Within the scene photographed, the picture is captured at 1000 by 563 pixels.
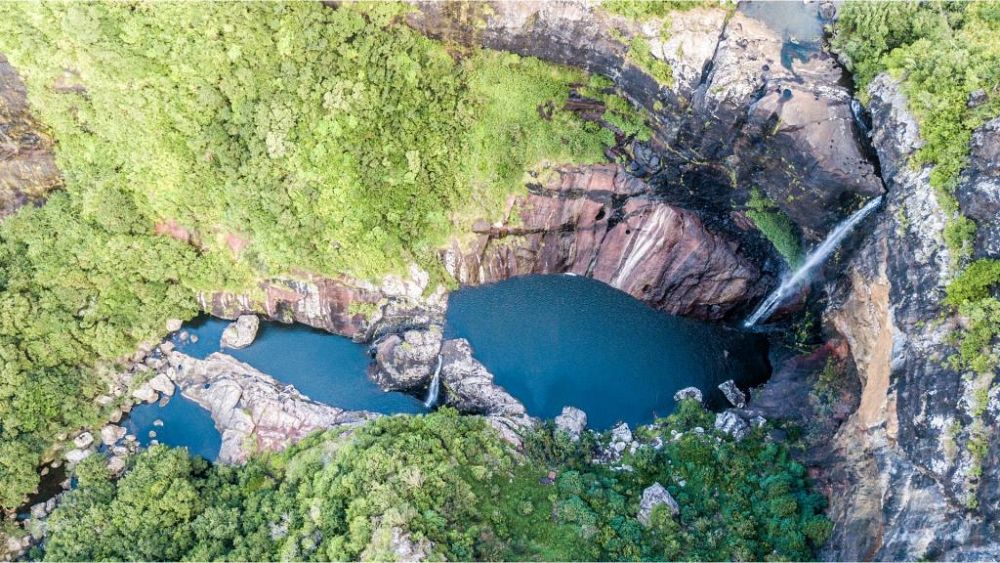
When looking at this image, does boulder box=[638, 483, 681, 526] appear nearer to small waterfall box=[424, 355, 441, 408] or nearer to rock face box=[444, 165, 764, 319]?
rock face box=[444, 165, 764, 319]

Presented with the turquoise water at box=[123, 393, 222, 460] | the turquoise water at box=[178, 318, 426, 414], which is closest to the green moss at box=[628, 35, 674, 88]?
the turquoise water at box=[178, 318, 426, 414]

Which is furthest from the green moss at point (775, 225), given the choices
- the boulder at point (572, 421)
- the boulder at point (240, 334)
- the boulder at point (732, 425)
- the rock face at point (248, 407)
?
the boulder at point (240, 334)

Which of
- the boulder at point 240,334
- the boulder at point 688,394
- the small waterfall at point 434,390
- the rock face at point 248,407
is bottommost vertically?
the rock face at point 248,407

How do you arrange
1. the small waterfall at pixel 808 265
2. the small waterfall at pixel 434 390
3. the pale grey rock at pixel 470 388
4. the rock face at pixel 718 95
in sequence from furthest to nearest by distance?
the small waterfall at pixel 434 390, the pale grey rock at pixel 470 388, the small waterfall at pixel 808 265, the rock face at pixel 718 95

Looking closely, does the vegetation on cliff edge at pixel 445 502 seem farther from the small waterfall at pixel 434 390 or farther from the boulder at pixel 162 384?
the boulder at pixel 162 384

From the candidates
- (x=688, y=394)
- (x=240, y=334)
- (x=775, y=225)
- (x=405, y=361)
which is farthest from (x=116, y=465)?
(x=775, y=225)

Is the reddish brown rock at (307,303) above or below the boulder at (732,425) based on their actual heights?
below
